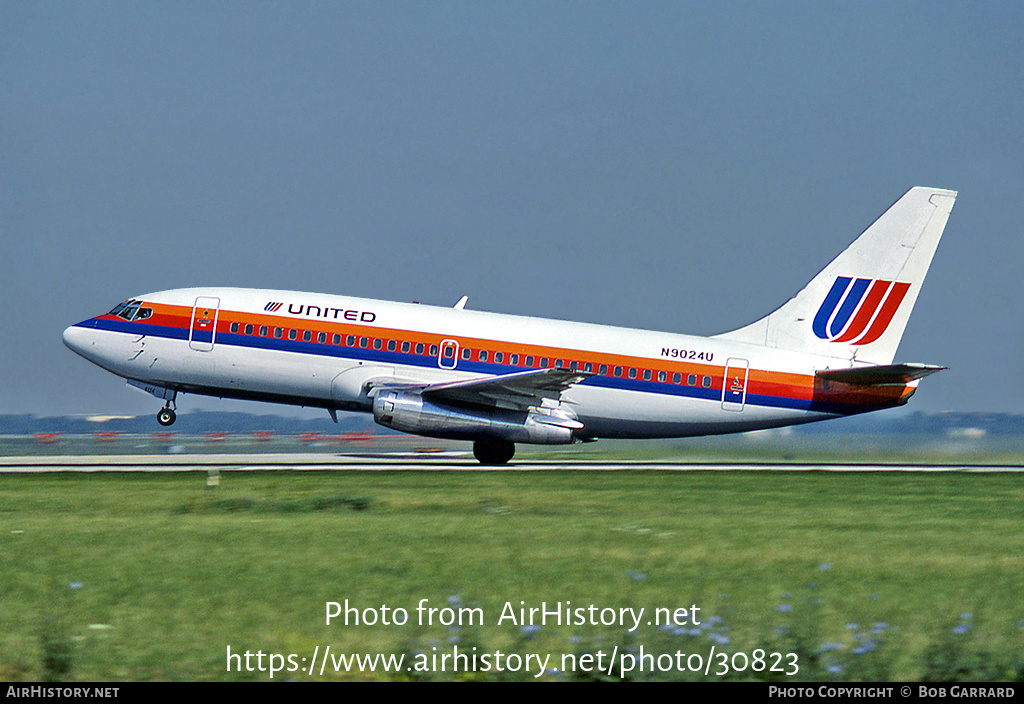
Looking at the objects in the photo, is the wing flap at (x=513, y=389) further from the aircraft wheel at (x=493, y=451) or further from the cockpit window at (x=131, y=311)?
the cockpit window at (x=131, y=311)

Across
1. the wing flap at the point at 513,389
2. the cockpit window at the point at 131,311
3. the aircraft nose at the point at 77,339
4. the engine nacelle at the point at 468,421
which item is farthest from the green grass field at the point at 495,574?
the aircraft nose at the point at 77,339

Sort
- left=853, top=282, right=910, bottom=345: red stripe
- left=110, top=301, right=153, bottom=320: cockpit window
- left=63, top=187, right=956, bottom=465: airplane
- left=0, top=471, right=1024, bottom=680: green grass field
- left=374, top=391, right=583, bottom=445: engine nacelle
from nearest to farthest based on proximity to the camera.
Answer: left=0, top=471, right=1024, bottom=680: green grass field, left=374, top=391, right=583, bottom=445: engine nacelle, left=63, top=187, right=956, bottom=465: airplane, left=110, top=301, right=153, bottom=320: cockpit window, left=853, top=282, right=910, bottom=345: red stripe

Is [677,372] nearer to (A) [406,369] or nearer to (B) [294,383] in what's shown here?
(A) [406,369]

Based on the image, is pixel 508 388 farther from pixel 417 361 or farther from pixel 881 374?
pixel 881 374

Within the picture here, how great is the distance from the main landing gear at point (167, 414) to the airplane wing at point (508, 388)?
20.0 ft

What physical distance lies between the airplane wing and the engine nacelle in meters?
0.21

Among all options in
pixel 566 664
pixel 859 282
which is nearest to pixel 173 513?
pixel 566 664

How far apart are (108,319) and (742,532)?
69.1 feet

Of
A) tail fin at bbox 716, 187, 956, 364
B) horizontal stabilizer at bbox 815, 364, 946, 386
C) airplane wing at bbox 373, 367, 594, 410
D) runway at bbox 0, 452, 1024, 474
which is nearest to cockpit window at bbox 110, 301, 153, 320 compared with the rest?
runway at bbox 0, 452, 1024, 474

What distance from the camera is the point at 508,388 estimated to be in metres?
27.8

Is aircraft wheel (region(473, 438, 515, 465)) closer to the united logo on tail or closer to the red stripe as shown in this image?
the united logo on tail

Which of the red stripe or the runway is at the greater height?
the red stripe

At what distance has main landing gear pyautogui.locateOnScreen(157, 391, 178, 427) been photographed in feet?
98.1

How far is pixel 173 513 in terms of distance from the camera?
16562 millimetres
